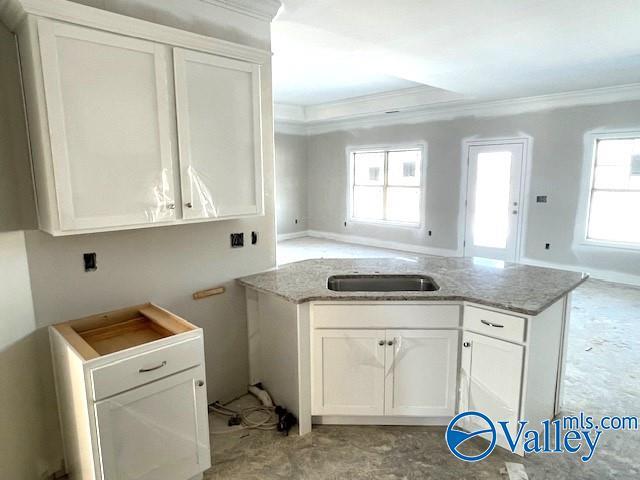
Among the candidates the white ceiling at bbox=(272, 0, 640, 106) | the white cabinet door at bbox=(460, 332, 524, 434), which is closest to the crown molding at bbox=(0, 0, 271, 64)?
the white ceiling at bbox=(272, 0, 640, 106)

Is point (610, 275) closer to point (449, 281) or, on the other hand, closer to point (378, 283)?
point (449, 281)

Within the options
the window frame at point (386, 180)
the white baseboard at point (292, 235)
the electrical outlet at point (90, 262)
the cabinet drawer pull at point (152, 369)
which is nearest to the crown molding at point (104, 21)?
the electrical outlet at point (90, 262)

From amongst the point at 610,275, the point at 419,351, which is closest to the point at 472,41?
the point at 419,351

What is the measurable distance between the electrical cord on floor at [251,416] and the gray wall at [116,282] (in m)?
0.11

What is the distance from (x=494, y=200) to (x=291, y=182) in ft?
14.0

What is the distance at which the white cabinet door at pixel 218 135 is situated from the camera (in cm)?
197

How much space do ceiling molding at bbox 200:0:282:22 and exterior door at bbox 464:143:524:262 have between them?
4.68m

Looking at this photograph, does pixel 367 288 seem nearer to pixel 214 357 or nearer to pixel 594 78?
pixel 214 357

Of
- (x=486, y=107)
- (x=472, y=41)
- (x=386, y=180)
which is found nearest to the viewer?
(x=472, y=41)

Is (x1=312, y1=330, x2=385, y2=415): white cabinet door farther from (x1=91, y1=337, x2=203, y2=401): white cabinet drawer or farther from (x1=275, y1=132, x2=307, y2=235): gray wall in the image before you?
(x1=275, y1=132, x2=307, y2=235): gray wall

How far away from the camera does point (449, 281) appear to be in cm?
243

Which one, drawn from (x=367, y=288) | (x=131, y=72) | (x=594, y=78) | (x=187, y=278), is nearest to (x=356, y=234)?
(x=594, y=78)

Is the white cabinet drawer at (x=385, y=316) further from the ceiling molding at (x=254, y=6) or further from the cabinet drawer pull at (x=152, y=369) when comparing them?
the ceiling molding at (x=254, y=6)

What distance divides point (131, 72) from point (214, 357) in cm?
175
